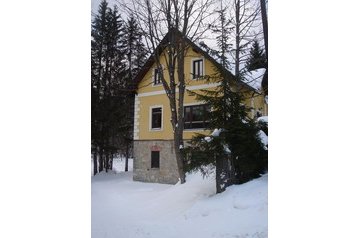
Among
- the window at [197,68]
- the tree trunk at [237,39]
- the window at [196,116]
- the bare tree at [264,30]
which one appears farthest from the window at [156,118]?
the bare tree at [264,30]

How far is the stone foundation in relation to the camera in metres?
2.64

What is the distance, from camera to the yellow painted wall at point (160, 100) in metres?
2.57

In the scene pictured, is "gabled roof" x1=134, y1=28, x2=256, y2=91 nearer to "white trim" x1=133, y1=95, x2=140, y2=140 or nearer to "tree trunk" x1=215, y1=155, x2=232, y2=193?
"white trim" x1=133, y1=95, x2=140, y2=140

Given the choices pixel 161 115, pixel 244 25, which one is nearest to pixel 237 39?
pixel 244 25

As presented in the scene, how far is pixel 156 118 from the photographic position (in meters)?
2.76

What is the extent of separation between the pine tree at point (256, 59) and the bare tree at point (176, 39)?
360 mm

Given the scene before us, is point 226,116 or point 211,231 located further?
point 226,116

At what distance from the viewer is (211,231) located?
7.58ft

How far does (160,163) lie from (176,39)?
847 millimetres

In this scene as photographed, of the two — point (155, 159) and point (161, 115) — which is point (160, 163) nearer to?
point (155, 159)
